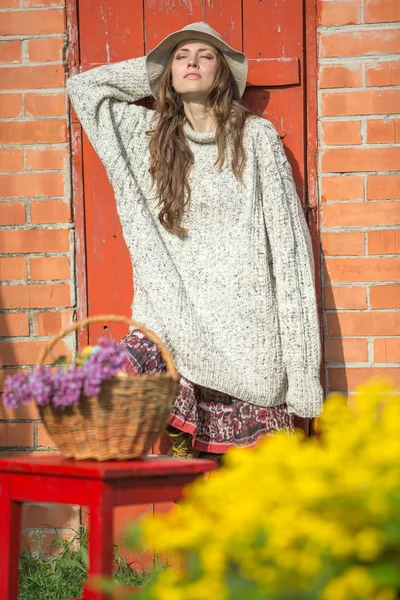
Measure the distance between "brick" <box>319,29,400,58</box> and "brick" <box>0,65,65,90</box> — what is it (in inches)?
38.3

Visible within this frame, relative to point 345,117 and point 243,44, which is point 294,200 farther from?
point 243,44

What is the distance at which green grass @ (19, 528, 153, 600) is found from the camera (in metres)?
2.87

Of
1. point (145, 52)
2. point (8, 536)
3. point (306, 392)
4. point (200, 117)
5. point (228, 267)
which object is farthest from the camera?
point (145, 52)

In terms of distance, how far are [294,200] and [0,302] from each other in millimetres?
1168

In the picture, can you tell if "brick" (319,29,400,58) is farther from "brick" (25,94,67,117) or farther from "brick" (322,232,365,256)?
"brick" (25,94,67,117)

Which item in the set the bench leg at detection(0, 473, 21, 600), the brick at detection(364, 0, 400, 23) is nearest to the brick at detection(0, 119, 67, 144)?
the brick at detection(364, 0, 400, 23)

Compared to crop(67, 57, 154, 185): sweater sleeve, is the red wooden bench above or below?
below

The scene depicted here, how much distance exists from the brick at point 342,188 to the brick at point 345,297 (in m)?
0.32

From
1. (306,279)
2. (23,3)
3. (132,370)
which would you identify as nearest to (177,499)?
(132,370)

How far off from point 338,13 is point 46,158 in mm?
1183

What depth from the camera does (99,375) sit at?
197 cm

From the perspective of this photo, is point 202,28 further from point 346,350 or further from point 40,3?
point 346,350

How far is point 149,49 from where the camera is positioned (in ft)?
10.2

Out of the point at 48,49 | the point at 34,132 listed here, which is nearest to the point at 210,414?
the point at 34,132
